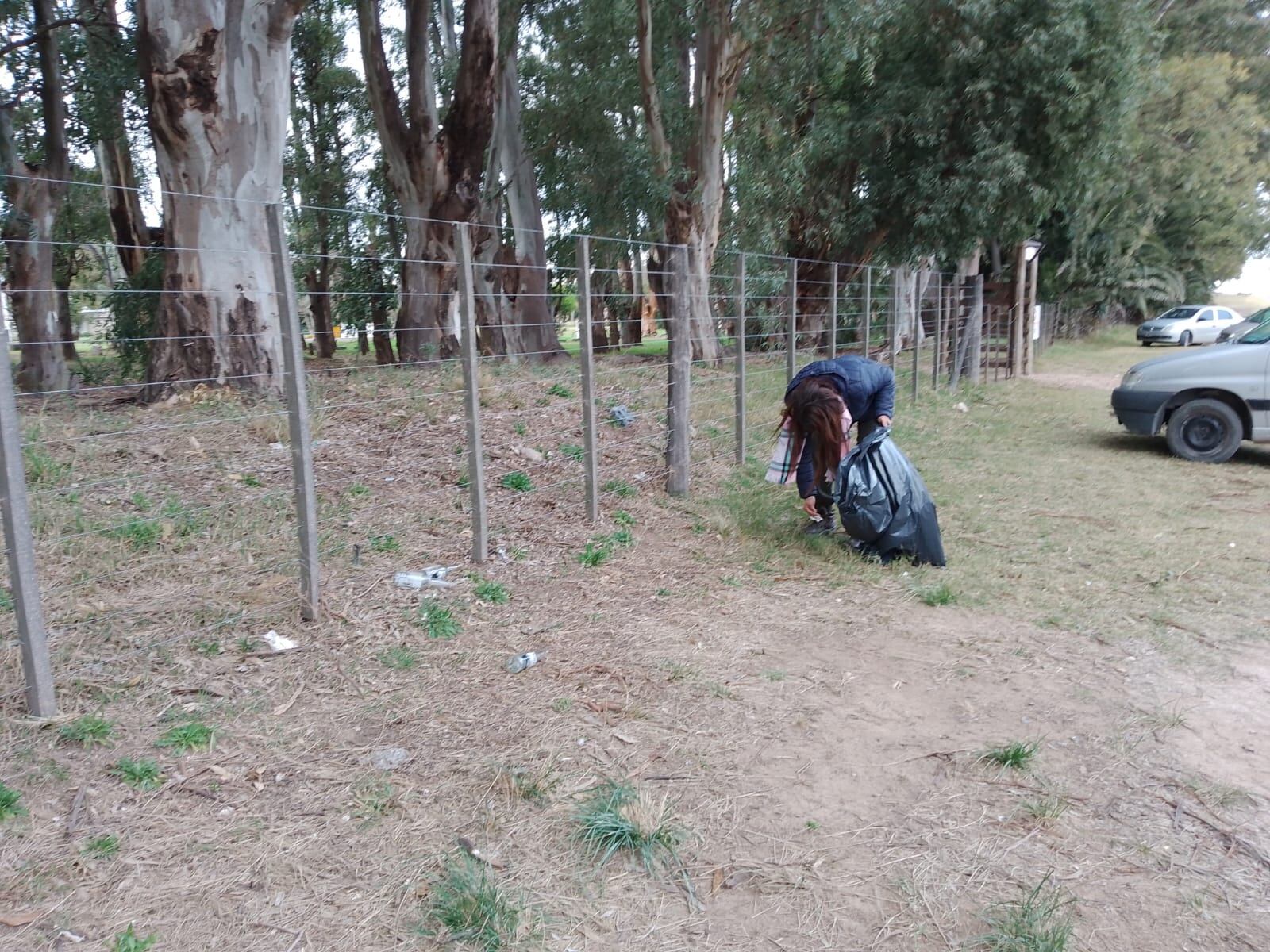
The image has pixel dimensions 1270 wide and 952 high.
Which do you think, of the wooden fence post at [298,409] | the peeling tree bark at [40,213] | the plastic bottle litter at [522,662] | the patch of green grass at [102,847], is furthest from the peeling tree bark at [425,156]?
the patch of green grass at [102,847]

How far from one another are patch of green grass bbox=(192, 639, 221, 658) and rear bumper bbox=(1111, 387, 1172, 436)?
955 cm

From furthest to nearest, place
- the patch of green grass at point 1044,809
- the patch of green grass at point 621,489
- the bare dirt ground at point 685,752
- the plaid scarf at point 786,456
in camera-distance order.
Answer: the patch of green grass at point 621,489
the plaid scarf at point 786,456
the patch of green grass at point 1044,809
the bare dirt ground at point 685,752

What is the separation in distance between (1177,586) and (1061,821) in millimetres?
3177

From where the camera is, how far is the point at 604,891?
297 cm

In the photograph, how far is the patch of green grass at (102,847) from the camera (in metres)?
3.03

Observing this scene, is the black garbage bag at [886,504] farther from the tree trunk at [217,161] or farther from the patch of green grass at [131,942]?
the tree trunk at [217,161]

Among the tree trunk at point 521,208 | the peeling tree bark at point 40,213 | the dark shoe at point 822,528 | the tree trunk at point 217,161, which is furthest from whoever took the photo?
the tree trunk at point 521,208

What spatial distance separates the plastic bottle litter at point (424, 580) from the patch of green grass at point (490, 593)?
144mm

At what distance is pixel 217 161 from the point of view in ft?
27.3

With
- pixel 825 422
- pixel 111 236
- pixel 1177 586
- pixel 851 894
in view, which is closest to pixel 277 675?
pixel 851 894

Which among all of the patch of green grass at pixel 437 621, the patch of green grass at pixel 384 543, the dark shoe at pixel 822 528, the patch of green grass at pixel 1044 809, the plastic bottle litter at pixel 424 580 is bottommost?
the patch of green grass at pixel 1044 809

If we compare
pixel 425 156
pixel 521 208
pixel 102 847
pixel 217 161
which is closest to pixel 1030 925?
pixel 102 847

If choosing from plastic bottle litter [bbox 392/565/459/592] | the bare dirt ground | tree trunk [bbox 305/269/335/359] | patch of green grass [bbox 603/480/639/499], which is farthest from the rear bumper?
tree trunk [bbox 305/269/335/359]

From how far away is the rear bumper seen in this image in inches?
395
